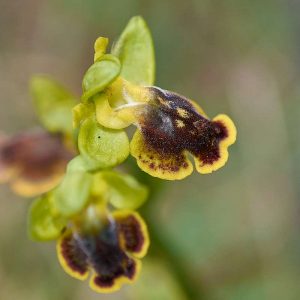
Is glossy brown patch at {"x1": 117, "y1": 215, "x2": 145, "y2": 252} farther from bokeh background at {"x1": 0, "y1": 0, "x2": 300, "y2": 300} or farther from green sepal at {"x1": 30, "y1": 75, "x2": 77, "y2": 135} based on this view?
green sepal at {"x1": 30, "y1": 75, "x2": 77, "y2": 135}

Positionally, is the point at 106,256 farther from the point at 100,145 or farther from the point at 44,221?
the point at 100,145

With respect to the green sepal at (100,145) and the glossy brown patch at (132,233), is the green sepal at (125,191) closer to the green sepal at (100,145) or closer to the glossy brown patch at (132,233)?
the glossy brown patch at (132,233)

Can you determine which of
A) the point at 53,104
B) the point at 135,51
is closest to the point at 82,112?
the point at 135,51

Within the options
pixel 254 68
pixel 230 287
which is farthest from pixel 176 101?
pixel 254 68

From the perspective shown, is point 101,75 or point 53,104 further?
point 53,104

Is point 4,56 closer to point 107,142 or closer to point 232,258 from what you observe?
point 232,258

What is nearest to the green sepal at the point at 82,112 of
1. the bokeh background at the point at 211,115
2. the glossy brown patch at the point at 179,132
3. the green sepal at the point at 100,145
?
the green sepal at the point at 100,145
